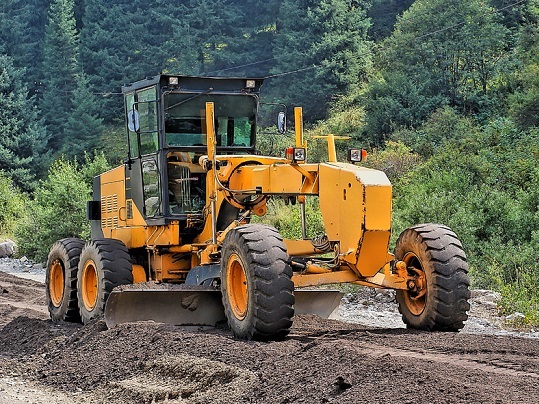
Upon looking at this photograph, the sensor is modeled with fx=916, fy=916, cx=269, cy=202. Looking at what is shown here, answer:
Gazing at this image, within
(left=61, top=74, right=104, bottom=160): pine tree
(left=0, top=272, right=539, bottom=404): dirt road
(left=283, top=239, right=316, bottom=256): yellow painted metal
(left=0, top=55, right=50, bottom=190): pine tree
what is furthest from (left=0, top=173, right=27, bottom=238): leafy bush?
(left=283, top=239, right=316, bottom=256): yellow painted metal

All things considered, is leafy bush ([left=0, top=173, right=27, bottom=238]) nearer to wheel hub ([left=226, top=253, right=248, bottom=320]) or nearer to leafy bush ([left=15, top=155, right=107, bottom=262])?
leafy bush ([left=15, top=155, right=107, bottom=262])

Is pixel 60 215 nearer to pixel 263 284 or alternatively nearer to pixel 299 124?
pixel 299 124

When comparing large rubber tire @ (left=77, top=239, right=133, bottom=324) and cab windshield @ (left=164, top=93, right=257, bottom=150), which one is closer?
large rubber tire @ (left=77, top=239, right=133, bottom=324)

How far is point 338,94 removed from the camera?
48.0m

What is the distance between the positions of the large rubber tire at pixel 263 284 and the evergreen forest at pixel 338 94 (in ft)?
13.6

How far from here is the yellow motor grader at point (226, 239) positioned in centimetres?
941

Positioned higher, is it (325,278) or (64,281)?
(325,278)

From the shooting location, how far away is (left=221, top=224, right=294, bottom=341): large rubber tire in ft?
30.1

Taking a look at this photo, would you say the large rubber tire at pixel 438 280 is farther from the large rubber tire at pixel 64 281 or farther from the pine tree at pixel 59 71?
the pine tree at pixel 59 71

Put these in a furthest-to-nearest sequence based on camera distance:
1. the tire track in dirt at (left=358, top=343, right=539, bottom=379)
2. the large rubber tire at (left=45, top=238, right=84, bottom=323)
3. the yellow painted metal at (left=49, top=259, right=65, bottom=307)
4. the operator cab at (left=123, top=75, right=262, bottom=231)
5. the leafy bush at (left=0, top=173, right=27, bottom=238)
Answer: the leafy bush at (left=0, top=173, right=27, bottom=238) → the yellow painted metal at (left=49, top=259, right=65, bottom=307) → the large rubber tire at (left=45, top=238, right=84, bottom=323) → the operator cab at (left=123, top=75, right=262, bottom=231) → the tire track in dirt at (left=358, top=343, right=539, bottom=379)

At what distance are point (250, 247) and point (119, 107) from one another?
173ft

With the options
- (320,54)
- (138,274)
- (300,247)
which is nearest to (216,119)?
(138,274)

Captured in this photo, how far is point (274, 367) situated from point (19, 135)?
49.0 metres

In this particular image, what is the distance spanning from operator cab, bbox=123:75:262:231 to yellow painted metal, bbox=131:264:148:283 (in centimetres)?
75
